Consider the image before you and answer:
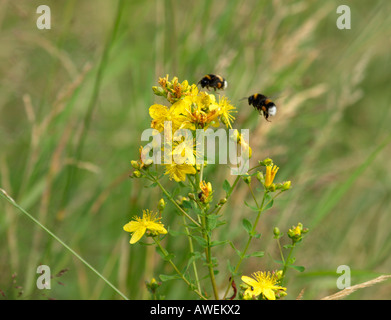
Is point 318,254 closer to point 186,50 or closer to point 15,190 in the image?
point 186,50

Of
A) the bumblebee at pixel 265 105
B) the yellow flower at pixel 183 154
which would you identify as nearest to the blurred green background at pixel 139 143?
the bumblebee at pixel 265 105

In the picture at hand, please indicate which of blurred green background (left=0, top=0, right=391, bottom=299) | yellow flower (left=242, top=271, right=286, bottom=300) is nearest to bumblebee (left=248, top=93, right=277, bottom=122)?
blurred green background (left=0, top=0, right=391, bottom=299)

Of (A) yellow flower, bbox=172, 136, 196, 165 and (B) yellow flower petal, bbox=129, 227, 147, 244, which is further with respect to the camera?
(B) yellow flower petal, bbox=129, 227, 147, 244

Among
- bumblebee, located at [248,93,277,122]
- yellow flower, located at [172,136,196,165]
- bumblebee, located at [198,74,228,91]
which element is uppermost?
bumblebee, located at [198,74,228,91]

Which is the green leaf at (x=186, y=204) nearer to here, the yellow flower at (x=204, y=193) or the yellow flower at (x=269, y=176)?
the yellow flower at (x=204, y=193)

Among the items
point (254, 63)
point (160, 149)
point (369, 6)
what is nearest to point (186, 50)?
point (254, 63)

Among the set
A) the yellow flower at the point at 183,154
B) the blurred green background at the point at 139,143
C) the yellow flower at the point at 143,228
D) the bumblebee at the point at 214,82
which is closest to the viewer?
the yellow flower at the point at 183,154

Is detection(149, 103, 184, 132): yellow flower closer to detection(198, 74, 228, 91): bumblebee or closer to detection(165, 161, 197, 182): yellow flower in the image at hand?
detection(165, 161, 197, 182): yellow flower
